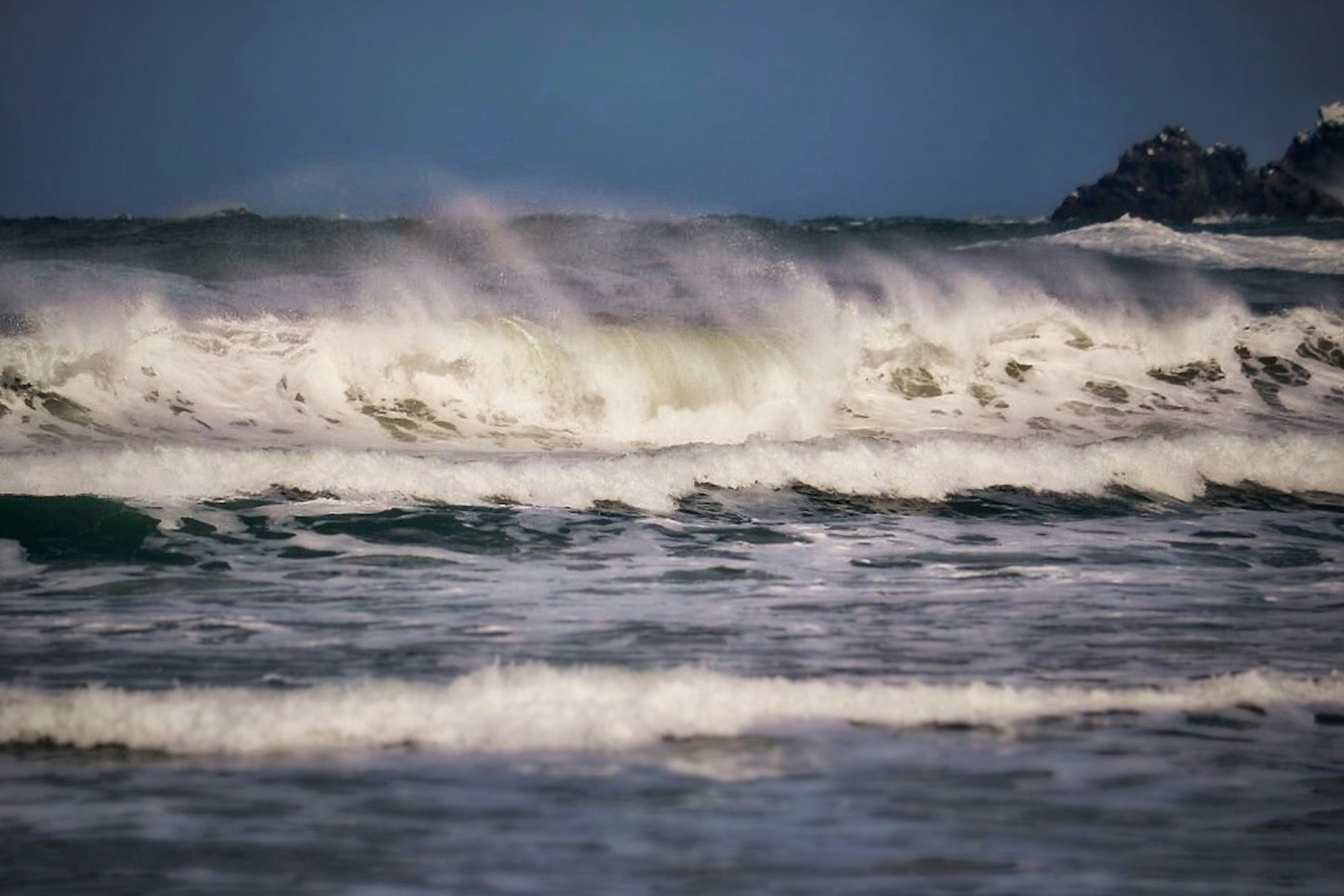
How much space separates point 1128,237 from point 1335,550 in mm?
15934

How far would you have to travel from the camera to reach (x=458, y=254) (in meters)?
22.2

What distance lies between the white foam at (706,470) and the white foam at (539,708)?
635 centimetres

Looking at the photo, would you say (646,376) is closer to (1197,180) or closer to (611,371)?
(611,371)

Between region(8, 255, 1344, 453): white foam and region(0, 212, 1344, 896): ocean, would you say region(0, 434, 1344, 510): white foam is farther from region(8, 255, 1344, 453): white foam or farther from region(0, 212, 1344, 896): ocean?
region(8, 255, 1344, 453): white foam

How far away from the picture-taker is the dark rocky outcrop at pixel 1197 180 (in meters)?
39.7

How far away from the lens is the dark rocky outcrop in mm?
39688

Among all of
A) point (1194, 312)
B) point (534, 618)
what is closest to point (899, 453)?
point (534, 618)

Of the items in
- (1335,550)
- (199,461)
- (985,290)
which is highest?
(985,290)

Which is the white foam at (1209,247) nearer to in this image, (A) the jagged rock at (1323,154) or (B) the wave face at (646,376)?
(B) the wave face at (646,376)

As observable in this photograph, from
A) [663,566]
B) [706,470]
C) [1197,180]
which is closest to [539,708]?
[663,566]

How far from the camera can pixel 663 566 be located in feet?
31.6

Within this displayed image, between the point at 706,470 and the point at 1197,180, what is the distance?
3159 centimetres

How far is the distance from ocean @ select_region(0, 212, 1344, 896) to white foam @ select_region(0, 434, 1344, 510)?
2.0 inches

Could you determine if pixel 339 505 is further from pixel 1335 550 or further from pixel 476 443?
pixel 1335 550
